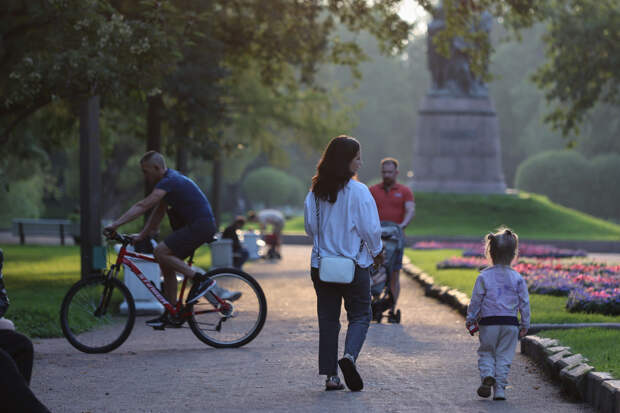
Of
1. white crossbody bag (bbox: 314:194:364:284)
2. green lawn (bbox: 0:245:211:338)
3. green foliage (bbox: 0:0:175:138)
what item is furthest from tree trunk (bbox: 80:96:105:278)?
white crossbody bag (bbox: 314:194:364:284)

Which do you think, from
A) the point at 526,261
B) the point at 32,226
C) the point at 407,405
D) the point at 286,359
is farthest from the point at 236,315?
the point at 32,226

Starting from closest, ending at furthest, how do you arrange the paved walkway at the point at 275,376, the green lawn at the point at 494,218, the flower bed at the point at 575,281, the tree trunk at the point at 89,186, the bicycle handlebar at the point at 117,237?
the paved walkway at the point at 275,376 < the bicycle handlebar at the point at 117,237 < the flower bed at the point at 575,281 < the tree trunk at the point at 89,186 < the green lawn at the point at 494,218

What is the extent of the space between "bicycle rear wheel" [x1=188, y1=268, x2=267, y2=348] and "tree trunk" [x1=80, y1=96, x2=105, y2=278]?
17.2 feet

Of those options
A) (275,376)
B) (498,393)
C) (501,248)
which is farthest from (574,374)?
(275,376)

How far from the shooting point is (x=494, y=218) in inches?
1556

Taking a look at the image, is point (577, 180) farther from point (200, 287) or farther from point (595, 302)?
point (200, 287)

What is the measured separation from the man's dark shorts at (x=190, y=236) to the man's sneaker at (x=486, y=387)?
3610 mm

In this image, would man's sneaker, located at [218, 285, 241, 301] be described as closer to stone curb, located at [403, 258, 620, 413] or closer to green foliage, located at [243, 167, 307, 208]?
stone curb, located at [403, 258, 620, 413]

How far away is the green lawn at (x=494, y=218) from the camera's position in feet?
126

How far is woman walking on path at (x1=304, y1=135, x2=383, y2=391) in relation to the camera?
7.21 meters

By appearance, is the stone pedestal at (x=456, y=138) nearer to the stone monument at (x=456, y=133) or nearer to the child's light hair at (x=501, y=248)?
the stone monument at (x=456, y=133)

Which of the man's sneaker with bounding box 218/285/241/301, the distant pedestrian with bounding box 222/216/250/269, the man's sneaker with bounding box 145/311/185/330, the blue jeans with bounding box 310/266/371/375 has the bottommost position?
the distant pedestrian with bounding box 222/216/250/269

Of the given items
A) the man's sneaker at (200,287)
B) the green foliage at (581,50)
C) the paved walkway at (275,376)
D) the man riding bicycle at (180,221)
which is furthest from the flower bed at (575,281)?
the green foliage at (581,50)

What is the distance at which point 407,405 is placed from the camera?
679 cm
